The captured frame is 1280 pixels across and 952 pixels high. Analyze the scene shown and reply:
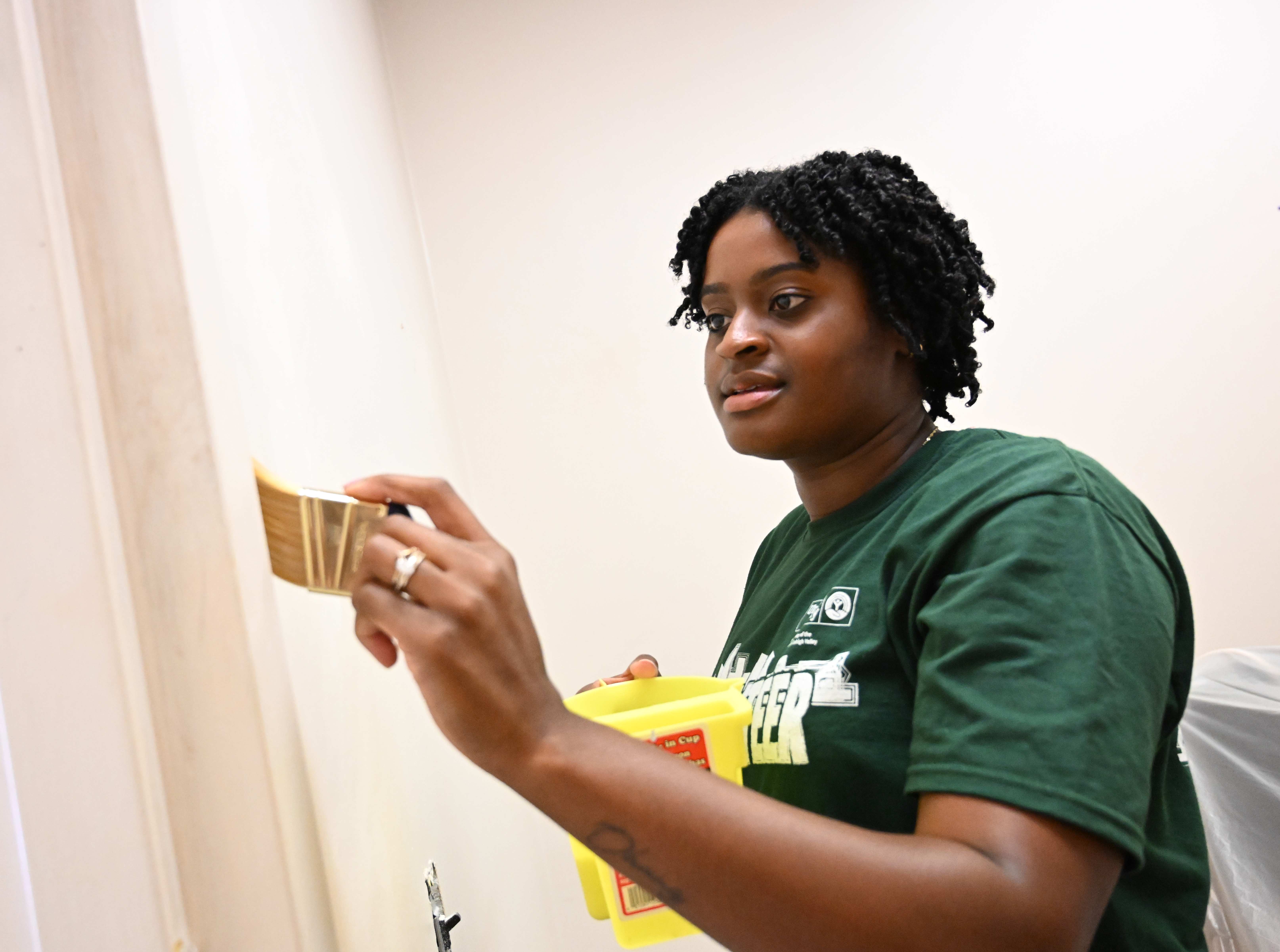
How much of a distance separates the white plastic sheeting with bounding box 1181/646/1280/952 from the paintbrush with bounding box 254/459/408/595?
1020 mm

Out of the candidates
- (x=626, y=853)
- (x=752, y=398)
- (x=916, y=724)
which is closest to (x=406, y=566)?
(x=626, y=853)

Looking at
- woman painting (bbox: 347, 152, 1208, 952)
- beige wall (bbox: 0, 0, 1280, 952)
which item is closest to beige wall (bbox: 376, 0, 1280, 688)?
beige wall (bbox: 0, 0, 1280, 952)

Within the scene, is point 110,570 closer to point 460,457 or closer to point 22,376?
point 22,376

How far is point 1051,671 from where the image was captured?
51cm

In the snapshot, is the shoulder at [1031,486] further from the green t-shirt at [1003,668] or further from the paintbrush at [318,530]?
the paintbrush at [318,530]

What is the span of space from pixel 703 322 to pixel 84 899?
824 mm

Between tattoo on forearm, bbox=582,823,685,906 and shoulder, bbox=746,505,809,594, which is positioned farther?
shoulder, bbox=746,505,809,594

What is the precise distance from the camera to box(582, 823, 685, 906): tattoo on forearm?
479 millimetres

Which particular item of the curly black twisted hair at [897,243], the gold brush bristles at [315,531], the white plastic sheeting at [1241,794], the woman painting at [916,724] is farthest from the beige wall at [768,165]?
the gold brush bristles at [315,531]

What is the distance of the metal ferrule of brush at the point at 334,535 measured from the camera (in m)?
0.52

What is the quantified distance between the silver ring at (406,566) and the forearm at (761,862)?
0.11 metres

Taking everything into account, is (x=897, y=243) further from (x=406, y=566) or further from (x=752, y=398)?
(x=406, y=566)

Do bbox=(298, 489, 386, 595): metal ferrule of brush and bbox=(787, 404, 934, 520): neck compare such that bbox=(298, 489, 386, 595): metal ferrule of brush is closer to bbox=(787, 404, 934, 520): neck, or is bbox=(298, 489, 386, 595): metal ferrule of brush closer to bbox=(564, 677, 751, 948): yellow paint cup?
bbox=(564, 677, 751, 948): yellow paint cup

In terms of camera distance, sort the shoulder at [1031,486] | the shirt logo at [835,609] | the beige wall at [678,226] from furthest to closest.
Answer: the beige wall at [678,226] → the shirt logo at [835,609] → the shoulder at [1031,486]
